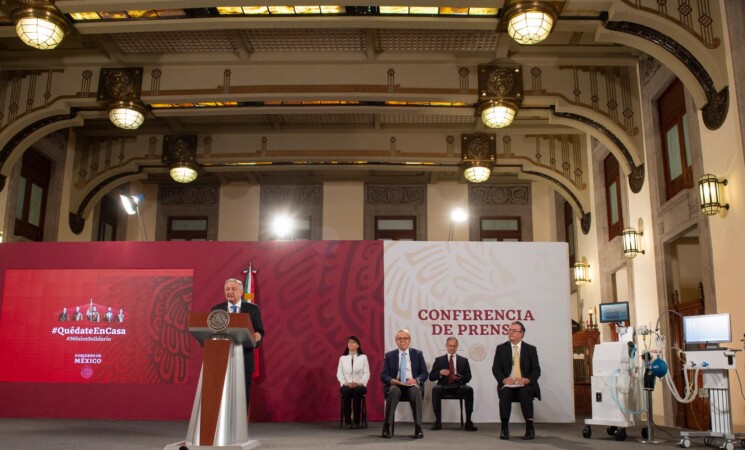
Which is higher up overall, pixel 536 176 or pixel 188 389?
pixel 536 176

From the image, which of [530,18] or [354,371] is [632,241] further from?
[354,371]

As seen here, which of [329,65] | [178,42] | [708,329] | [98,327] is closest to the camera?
[708,329]

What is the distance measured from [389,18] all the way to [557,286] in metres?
3.98

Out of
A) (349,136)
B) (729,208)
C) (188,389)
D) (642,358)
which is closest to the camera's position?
(642,358)

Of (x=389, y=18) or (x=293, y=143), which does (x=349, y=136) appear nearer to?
(x=293, y=143)

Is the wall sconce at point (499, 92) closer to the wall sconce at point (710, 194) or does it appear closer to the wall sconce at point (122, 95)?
the wall sconce at point (710, 194)

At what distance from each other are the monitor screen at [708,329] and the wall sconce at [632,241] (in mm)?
3557

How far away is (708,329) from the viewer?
19.9 ft

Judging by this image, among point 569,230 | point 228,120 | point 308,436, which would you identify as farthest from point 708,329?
point 228,120

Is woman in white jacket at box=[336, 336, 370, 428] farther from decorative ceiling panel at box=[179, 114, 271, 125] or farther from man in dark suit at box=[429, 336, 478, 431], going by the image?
decorative ceiling panel at box=[179, 114, 271, 125]

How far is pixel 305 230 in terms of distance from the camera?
586 inches

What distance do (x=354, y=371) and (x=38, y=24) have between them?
212 inches

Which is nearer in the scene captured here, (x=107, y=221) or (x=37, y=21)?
(x=37, y=21)

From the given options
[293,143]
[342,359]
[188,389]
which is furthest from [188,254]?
Result: [293,143]
